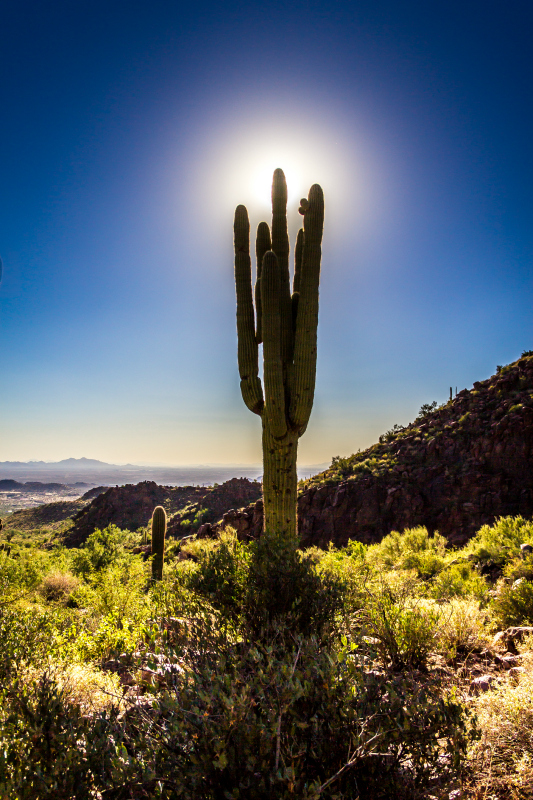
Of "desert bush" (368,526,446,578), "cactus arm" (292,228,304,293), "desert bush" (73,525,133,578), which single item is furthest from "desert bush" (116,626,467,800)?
"desert bush" (73,525,133,578)

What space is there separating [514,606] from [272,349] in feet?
18.6

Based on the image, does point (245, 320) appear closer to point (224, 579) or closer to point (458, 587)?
point (224, 579)

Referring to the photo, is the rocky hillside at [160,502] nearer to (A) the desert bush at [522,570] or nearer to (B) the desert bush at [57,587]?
(B) the desert bush at [57,587]

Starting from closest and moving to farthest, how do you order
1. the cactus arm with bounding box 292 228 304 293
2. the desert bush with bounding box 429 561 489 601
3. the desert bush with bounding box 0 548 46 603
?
the desert bush with bounding box 429 561 489 601 → the cactus arm with bounding box 292 228 304 293 → the desert bush with bounding box 0 548 46 603

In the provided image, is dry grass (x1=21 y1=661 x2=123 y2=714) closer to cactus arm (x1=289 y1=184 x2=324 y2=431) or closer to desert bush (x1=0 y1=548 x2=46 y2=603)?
cactus arm (x1=289 y1=184 x2=324 y2=431)

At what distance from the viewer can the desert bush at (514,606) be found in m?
4.96

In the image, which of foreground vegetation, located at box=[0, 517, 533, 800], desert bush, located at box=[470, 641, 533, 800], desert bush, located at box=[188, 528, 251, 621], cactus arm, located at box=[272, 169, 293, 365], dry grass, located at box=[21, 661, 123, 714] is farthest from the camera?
cactus arm, located at box=[272, 169, 293, 365]

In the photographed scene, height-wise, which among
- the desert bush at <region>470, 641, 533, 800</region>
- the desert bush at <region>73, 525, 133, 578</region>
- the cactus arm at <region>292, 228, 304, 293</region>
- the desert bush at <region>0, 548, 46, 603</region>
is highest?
the cactus arm at <region>292, 228, 304, 293</region>

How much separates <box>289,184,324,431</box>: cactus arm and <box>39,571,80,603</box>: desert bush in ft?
32.6

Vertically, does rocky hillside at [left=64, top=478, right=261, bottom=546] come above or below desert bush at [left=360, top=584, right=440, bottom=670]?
below

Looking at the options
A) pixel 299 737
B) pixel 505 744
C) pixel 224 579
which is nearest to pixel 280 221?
pixel 224 579

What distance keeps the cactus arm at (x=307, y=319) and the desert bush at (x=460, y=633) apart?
400 cm

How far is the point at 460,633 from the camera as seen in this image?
4461 mm

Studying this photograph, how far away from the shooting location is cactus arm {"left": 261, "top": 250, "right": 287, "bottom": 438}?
725 cm
